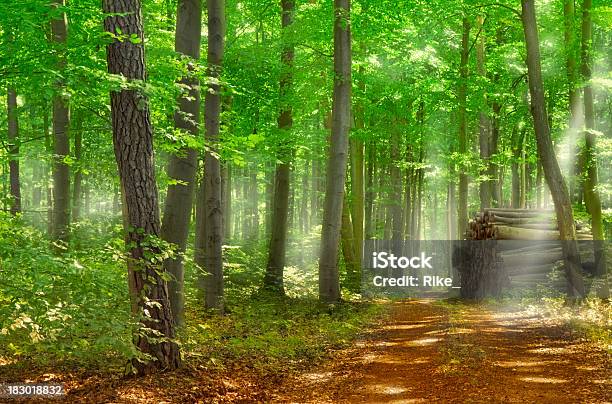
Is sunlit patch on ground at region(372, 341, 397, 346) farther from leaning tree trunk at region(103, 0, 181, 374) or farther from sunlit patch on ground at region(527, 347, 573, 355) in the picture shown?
leaning tree trunk at region(103, 0, 181, 374)

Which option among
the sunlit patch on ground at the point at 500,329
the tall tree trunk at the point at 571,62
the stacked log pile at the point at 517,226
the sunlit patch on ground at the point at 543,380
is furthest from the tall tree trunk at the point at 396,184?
the sunlit patch on ground at the point at 543,380

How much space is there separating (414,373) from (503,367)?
152 centimetres

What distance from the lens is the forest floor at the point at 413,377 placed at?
7484 millimetres

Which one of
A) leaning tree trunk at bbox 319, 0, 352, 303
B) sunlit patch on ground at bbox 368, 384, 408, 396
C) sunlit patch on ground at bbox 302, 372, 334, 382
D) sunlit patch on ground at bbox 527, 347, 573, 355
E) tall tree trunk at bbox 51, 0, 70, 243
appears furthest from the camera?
leaning tree trunk at bbox 319, 0, 352, 303

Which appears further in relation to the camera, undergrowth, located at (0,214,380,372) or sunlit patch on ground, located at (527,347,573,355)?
sunlit patch on ground, located at (527,347,573,355)

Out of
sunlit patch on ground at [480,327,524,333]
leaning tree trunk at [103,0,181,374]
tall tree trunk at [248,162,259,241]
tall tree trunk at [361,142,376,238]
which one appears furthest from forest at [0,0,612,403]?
tall tree trunk at [248,162,259,241]

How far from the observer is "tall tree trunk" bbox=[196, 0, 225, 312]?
507 inches

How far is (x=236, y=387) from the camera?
807 centimetres

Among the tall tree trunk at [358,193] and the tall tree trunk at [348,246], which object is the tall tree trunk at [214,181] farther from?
the tall tree trunk at [358,193]

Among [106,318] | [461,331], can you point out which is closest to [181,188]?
[106,318]

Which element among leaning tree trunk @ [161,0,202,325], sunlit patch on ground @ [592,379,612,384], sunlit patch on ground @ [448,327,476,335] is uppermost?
leaning tree trunk @ [161,0,202,325]

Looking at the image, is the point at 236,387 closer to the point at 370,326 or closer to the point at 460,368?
the point at 460,368

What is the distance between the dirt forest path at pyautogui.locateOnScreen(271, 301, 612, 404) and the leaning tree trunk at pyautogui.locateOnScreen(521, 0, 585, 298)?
171cm

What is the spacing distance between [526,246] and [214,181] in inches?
484
